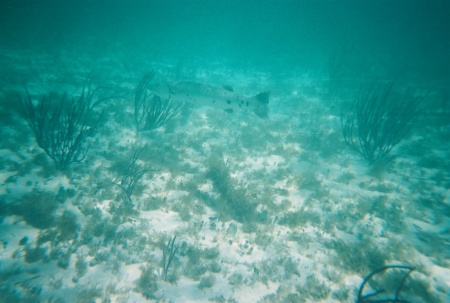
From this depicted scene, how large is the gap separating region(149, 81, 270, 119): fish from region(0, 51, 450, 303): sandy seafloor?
1710 millimetres

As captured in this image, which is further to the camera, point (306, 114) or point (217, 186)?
point (306, 114)

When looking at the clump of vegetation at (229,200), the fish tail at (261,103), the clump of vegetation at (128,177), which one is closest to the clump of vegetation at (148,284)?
the clump of vegetation at (128,177)

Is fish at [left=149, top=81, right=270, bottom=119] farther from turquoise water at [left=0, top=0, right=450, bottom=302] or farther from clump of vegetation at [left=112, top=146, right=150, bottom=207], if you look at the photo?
clump of vegetation at [left=112, top=146, right=150, bottom=207]

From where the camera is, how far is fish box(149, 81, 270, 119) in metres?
7.36

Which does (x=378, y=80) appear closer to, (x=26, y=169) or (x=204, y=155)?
(x=204, y=155)

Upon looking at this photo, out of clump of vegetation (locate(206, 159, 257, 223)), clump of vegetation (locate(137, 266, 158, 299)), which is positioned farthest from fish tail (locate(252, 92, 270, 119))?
clump of vegetation (locate(137, 266, 158, 299))

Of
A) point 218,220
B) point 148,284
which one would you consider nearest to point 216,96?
point 218,220

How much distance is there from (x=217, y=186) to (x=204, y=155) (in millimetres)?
1947

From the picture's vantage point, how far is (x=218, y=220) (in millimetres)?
5105

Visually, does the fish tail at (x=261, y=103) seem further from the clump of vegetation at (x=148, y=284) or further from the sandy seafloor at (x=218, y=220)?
the clump of vegetation at (x=148, y=284)

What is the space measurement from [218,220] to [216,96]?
448 centimetres

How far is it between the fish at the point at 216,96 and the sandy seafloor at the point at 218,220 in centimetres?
171

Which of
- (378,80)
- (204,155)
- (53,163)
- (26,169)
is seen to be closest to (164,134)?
(204,155)

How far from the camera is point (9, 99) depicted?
28.6ft
